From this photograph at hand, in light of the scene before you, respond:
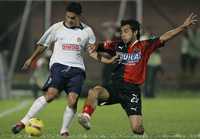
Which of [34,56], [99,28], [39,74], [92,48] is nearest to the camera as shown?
[92,48]

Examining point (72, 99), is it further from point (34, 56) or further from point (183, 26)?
point (183, 26)

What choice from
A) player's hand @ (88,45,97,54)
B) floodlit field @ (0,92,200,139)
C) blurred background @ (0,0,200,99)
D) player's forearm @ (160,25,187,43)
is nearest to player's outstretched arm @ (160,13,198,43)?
player's forearm @ (160,25,187,43)

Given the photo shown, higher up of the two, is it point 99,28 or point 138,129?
point 99,28

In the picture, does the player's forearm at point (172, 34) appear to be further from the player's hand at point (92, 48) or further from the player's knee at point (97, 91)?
the player's knee at point (97, 91)

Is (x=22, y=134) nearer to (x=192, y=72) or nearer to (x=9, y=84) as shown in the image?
(x=9, y=84)

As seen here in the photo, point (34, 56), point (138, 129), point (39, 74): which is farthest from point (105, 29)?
point (138, 129)

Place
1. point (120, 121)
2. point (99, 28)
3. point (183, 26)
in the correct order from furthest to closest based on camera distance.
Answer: point (99, 28)
point (120, 121)
point (183, 26)

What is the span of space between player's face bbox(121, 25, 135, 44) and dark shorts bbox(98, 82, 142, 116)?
26.9 inches

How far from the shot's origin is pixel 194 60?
32.4 metres

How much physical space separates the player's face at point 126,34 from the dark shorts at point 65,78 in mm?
895

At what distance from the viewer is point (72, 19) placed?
14.1 m

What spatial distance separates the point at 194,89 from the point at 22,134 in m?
18.2

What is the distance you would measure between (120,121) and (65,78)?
13.4 ft

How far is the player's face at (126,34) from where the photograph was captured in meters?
13.8
